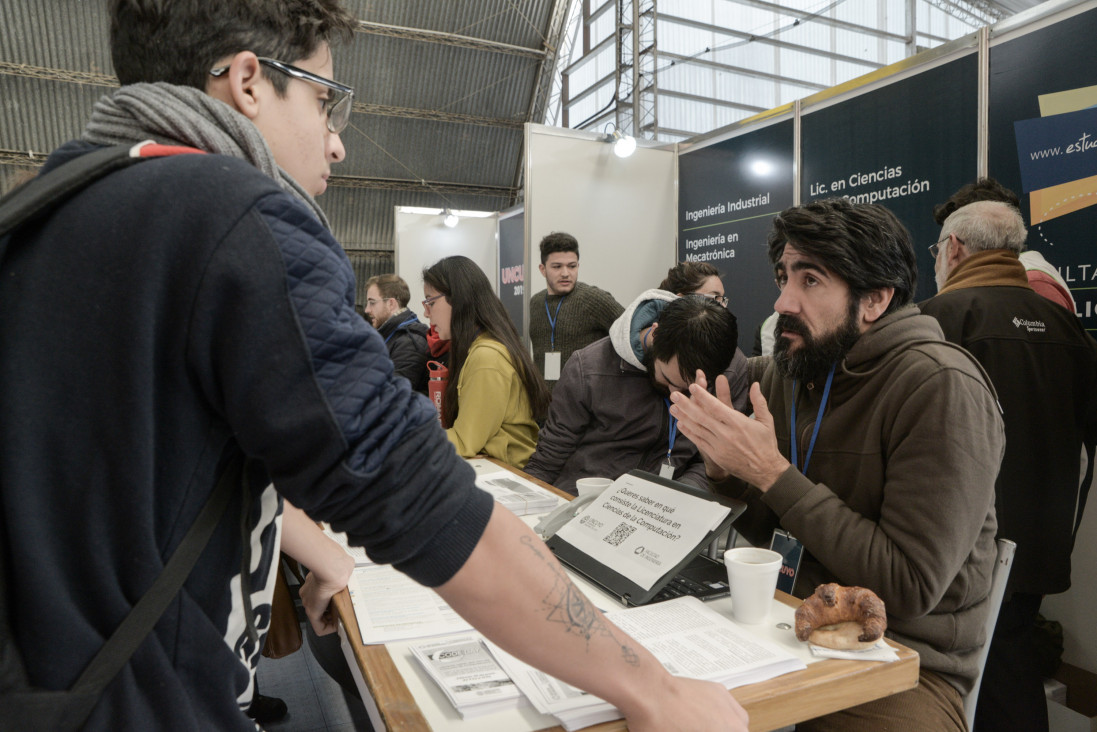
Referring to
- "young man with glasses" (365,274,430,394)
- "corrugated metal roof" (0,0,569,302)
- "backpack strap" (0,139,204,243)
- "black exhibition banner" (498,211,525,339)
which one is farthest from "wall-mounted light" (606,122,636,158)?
"corrugated metal roof" (0,0,569,302)

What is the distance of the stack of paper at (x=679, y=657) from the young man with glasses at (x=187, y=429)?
304 millimetres

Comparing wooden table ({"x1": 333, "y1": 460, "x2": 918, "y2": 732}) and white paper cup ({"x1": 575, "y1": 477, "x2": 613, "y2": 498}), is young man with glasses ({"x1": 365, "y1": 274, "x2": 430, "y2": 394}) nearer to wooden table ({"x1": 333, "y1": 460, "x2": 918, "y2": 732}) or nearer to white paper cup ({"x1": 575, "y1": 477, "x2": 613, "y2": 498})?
white paper cup ({"x1": 575, "y1": 477, "x2": 613, "y2": 498})

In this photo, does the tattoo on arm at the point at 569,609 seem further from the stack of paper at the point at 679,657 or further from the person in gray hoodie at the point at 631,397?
the person in gray hoodie at the point at 631,397

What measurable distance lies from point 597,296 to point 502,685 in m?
3.35

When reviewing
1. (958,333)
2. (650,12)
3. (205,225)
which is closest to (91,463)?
(205,225)

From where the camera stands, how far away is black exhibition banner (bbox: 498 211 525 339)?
21.2ft

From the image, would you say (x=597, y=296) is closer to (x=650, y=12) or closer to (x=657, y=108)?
(x=657, y=108)

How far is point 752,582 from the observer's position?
1.13 metres

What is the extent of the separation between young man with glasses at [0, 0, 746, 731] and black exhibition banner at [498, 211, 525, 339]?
567cm

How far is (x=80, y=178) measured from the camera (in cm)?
53

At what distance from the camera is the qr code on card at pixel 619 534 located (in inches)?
54.3

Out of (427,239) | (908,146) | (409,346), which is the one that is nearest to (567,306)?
(409,346)

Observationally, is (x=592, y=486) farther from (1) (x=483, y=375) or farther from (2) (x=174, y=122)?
(2) (x=174, y=122)

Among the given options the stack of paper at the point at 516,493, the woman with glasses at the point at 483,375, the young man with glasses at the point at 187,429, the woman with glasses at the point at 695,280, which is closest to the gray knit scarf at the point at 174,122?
the young man with glasses at the point at 187,429
